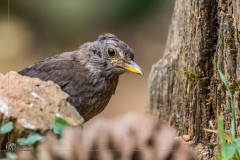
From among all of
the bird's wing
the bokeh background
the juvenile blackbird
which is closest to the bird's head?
the juvenile blackbird

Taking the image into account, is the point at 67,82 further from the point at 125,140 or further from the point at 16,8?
the point at 125,140

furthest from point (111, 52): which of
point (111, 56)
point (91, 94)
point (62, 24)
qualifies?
point (62, 24)

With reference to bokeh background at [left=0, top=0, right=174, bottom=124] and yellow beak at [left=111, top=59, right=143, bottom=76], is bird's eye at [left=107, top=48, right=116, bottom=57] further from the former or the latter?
bokeh background at [left=0, top=0, right=174, bottom=124]

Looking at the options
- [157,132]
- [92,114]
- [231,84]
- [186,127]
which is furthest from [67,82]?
[157,132]

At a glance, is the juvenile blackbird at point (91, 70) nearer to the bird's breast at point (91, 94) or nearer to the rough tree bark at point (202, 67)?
the bird's breast at point (91, 94)

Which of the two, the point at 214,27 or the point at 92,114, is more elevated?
the point at 214,27

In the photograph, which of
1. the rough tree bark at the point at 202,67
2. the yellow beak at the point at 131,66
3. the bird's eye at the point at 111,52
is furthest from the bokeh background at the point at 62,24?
the bird's eye at the point at 111,52

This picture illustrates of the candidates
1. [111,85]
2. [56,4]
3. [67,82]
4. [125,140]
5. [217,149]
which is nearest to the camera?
[125,140]

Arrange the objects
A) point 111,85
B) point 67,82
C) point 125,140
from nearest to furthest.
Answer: point 125,140, point 67,82, point 111,85
